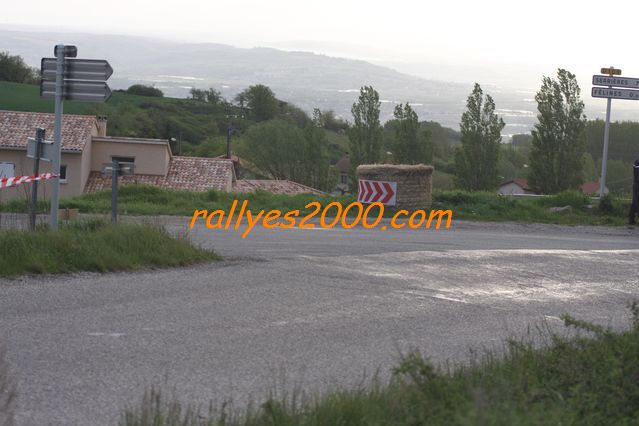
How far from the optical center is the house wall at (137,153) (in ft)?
196

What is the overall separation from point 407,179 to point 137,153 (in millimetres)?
36715

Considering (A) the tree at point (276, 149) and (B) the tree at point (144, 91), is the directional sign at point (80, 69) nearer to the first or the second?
(A) the tree at point (276, 149)

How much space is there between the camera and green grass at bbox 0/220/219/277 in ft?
37.1

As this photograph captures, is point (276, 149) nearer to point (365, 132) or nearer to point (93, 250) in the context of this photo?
point (365, 132)

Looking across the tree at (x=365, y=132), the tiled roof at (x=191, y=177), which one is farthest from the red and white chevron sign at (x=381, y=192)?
the tree at (x=365, y=132)

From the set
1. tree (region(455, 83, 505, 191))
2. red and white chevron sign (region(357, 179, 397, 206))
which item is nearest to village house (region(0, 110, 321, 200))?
tree (region(455, 83, 505, 191))

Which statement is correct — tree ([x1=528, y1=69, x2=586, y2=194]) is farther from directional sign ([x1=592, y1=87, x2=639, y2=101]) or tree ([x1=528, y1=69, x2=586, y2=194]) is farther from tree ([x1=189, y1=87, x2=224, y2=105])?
tree ([x1=189, y1=87, x2=224, y2=105])

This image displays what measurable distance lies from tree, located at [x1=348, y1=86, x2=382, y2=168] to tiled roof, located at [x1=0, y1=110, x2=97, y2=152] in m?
20.9

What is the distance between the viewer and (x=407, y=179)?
25891 millimetres

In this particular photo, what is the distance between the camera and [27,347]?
7.91 meters

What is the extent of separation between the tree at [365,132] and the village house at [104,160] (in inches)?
380

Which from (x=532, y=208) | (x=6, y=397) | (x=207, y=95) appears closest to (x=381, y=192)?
(x=532, y=208)

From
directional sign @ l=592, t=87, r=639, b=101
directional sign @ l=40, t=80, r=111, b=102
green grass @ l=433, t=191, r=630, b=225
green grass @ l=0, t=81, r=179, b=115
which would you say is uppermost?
green grass @ l=0, t=81, r=179, b=115

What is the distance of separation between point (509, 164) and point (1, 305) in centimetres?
9712
